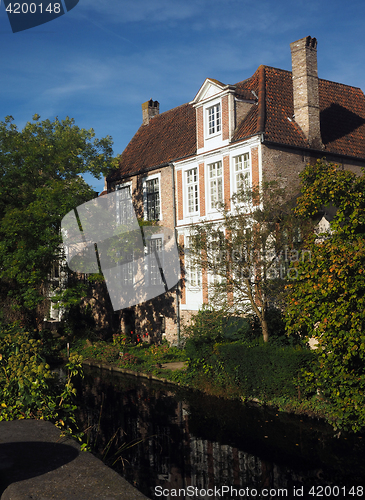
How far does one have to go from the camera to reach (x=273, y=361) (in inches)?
515

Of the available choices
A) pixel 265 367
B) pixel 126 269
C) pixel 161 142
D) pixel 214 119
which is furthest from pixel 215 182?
pixel 265 367

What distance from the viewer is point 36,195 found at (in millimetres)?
21688

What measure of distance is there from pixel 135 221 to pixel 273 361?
490 inches

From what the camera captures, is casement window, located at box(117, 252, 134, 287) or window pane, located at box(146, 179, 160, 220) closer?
window pane, located at box(146, 179, 160, 220)

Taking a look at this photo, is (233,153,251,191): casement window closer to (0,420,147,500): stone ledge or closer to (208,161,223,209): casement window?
(208,161,223,209): casement window

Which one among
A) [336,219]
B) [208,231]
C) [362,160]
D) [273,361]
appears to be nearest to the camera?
[336,219]

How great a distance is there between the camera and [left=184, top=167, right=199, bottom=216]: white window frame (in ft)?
73.8

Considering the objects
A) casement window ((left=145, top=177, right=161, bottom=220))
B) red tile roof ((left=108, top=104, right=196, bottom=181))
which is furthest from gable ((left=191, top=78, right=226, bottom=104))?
casement window ((left=145, top=177, right=161, bottom=220))

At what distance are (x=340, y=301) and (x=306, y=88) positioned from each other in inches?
519

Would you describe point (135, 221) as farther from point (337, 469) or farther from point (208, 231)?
point (337, 469)

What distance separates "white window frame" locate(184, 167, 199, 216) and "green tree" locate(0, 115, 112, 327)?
448 centimetres

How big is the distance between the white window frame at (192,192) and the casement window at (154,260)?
258 centimetres

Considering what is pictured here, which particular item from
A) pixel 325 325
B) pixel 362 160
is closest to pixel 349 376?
pixel 325 325

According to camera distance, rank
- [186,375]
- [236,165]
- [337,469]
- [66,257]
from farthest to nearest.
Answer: [66,257]
[236,165]
[186,375]
[337,469]
